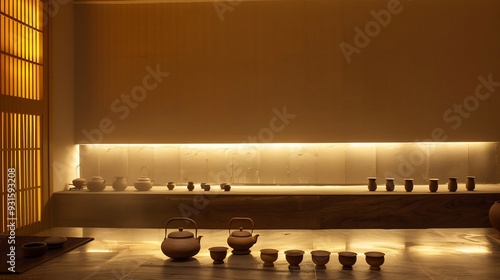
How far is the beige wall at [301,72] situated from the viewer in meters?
6.02

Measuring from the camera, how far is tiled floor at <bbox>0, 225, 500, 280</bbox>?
245 centimetres

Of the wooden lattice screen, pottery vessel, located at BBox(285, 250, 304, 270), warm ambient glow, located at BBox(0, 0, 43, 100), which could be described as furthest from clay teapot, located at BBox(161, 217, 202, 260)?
warm ambient glow, located at BBox(0, 0, 43, 100)

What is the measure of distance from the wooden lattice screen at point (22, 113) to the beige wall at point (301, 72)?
37.7 inches

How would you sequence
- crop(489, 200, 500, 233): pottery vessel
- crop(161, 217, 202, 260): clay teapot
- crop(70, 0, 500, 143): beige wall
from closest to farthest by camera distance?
crop(161, 217, 202, 260): clay teapot
crop(489, 200, 500, 233): pottery vessel
crop(70, 0, 500, 143): beige wall

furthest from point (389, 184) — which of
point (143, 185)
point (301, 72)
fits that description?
point (143, 185)

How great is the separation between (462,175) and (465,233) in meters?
2.60

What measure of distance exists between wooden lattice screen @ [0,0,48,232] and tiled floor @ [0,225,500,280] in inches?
65.9

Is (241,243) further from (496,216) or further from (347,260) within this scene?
(496,216)

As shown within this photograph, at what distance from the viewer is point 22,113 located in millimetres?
5117

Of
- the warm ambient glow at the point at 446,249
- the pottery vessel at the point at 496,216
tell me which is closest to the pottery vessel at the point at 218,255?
the warm ambient glow at the point at 446,249

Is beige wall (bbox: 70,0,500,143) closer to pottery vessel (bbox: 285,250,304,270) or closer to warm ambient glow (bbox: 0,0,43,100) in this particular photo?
warm ambient glow (bbox: 0,0,43,100)

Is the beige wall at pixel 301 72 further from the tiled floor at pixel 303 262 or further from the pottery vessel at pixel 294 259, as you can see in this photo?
the pottery vessel at pixel 294 259

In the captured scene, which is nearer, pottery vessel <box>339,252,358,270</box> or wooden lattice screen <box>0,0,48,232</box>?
pottery vessel <box>339,252,358,270</box>

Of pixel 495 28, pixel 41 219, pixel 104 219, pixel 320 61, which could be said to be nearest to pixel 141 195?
pixel 104 219
